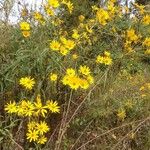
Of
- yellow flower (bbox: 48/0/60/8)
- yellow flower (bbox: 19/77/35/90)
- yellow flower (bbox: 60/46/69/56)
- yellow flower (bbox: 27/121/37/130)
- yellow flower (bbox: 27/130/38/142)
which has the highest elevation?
yellow flower (bbox: 48/0/60/8)

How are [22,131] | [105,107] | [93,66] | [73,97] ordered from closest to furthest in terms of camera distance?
[22,131] → [73,97] → [105,107] → [93,66]

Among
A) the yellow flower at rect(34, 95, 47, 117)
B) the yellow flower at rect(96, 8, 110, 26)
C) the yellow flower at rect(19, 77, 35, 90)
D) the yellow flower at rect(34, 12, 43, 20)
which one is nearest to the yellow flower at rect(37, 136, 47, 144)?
the yellow flower at rect(34, 95, 47, 117)

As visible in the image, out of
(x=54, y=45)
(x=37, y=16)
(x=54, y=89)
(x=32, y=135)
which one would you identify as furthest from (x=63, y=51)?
(x=32, y=135)

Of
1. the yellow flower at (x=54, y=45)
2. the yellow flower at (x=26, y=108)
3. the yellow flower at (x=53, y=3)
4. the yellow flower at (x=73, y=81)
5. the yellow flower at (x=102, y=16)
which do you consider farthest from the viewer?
the yellow flower at (x=102, y=16)

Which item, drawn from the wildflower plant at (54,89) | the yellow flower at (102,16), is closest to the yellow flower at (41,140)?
the wildflower plant at (54,89)

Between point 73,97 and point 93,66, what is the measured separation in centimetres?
62

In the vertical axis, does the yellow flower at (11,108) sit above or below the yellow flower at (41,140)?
above

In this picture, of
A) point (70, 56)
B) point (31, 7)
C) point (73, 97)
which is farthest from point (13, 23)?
point (73, 97)

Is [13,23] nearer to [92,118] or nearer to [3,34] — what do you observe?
[3,34]

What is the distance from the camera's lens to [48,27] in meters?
3.71

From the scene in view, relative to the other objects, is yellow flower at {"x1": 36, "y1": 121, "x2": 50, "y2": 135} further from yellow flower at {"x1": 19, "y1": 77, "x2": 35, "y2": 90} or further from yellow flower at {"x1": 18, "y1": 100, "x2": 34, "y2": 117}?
yellow flower at {"x1": 19, "y1": 77, "x2": 35, "y2": 90}

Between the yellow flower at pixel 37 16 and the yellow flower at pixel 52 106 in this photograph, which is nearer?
the yellow flower at pixel 52 106

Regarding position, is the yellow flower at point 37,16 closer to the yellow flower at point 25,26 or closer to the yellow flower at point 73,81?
the yellow flower at point 25,26

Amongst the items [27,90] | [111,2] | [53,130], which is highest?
[111,2]
